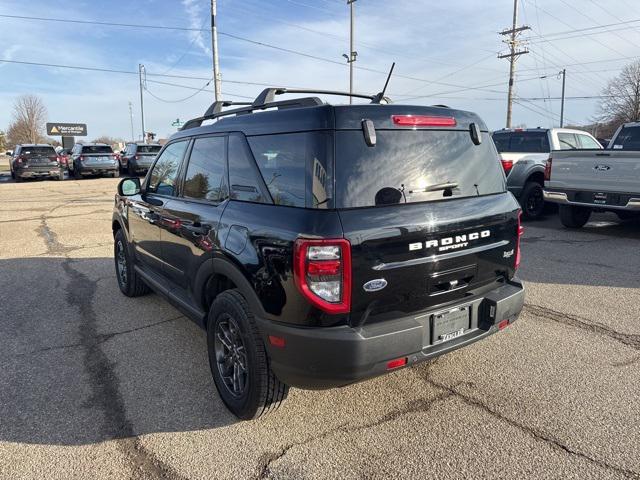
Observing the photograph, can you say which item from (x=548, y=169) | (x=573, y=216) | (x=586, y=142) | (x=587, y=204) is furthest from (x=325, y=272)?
(x=586, y=142)

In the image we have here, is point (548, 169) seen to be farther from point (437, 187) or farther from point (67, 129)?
point (67, 129)

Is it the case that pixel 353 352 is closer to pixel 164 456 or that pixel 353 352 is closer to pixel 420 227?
pixel 420 227

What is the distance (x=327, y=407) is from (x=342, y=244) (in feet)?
4.35

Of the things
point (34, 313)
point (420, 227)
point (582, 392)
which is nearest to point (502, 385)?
point (582, 392)

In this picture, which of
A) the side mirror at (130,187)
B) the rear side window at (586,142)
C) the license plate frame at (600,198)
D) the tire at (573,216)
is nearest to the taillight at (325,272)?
the side mirror at (130,187)

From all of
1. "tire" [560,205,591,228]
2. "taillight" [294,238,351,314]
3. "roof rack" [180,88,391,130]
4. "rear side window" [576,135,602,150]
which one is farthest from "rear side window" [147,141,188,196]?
"rear side window" [576,135,602,150]

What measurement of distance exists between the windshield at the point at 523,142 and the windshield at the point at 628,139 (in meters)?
1.27

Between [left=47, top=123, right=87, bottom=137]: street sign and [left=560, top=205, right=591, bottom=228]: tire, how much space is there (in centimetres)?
7613

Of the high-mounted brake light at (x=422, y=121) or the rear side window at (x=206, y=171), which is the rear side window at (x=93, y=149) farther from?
the high-mounted brake light at (x=422, y=121)

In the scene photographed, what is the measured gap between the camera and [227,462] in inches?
102

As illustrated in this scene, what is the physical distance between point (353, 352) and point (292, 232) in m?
0.70

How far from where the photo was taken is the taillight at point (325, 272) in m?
2.36

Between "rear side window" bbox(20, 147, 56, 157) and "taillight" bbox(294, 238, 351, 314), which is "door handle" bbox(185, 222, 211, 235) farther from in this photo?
"rear side window" bbox(20, 147, 56, 157)

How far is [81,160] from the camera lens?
23516mm
